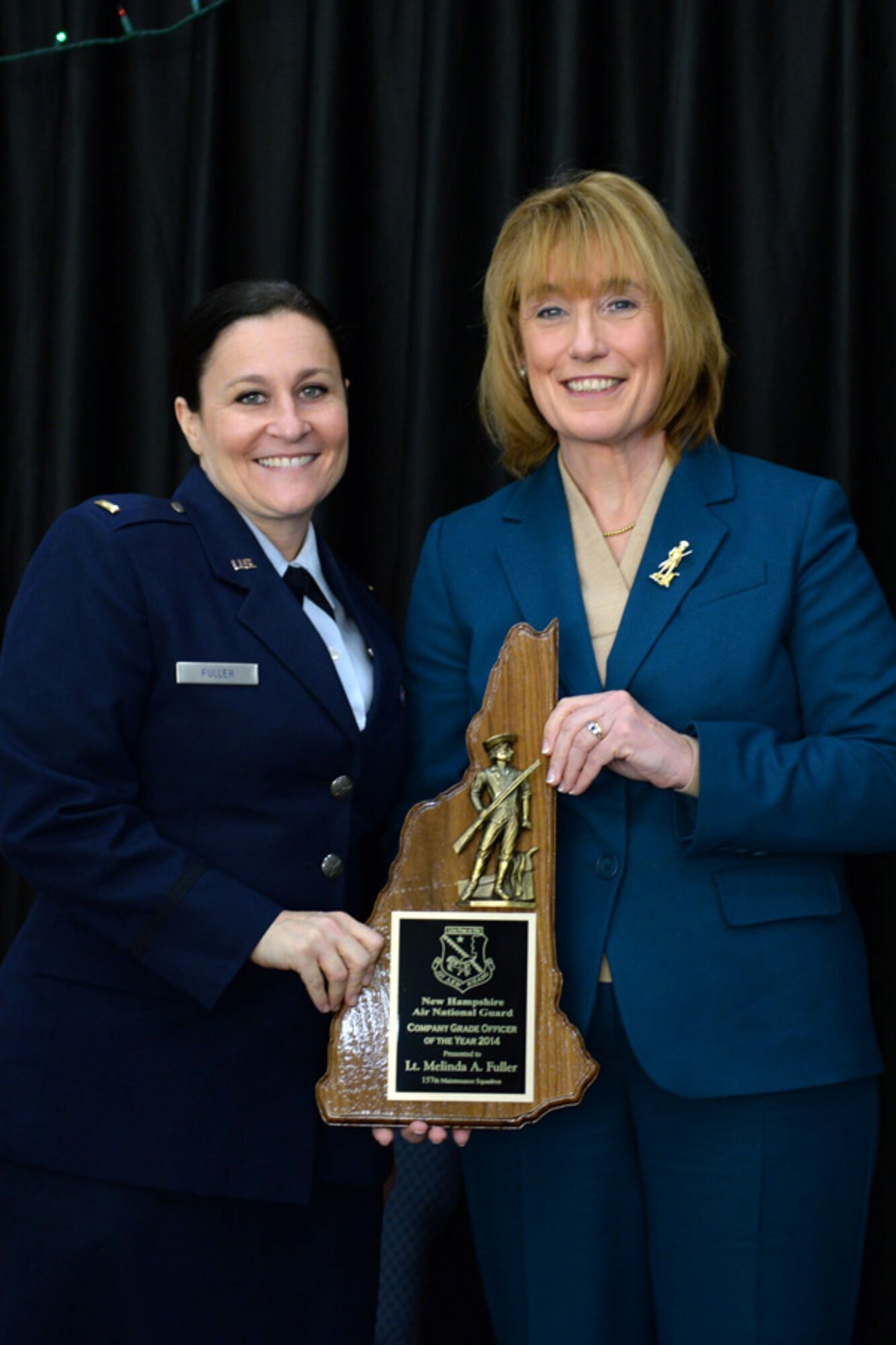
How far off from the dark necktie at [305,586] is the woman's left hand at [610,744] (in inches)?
16.1

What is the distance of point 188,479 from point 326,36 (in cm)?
98

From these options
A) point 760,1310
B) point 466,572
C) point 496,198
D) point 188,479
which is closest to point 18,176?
point 496,198

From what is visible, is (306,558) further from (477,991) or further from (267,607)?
(477,991)

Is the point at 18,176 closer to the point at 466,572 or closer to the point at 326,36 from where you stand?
the point at 326,36

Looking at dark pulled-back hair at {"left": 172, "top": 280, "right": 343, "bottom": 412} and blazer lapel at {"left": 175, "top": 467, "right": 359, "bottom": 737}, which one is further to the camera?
dark pulled-back hair at {"left": 172, "top": 280, "right": 343, "bottom": 412}

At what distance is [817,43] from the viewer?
7.73 feet

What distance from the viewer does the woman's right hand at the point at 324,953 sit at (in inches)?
64.5

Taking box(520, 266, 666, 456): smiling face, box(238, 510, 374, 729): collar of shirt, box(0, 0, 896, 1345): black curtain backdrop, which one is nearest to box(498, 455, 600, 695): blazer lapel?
box(520, 266, 666, 456): smiling face

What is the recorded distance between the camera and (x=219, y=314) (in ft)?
6.26

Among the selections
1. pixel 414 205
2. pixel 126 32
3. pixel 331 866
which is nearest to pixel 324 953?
pixel 331 866

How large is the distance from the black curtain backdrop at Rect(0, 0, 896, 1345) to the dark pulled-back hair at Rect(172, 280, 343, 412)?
1.14 ft

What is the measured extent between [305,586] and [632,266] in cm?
57

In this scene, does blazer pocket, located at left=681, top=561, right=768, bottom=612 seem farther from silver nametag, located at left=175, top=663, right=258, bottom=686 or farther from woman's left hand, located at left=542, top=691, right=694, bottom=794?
silver nametag, located at left=175, top=663, right=258, bottom=686

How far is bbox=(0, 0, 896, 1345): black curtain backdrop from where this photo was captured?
2.35m
